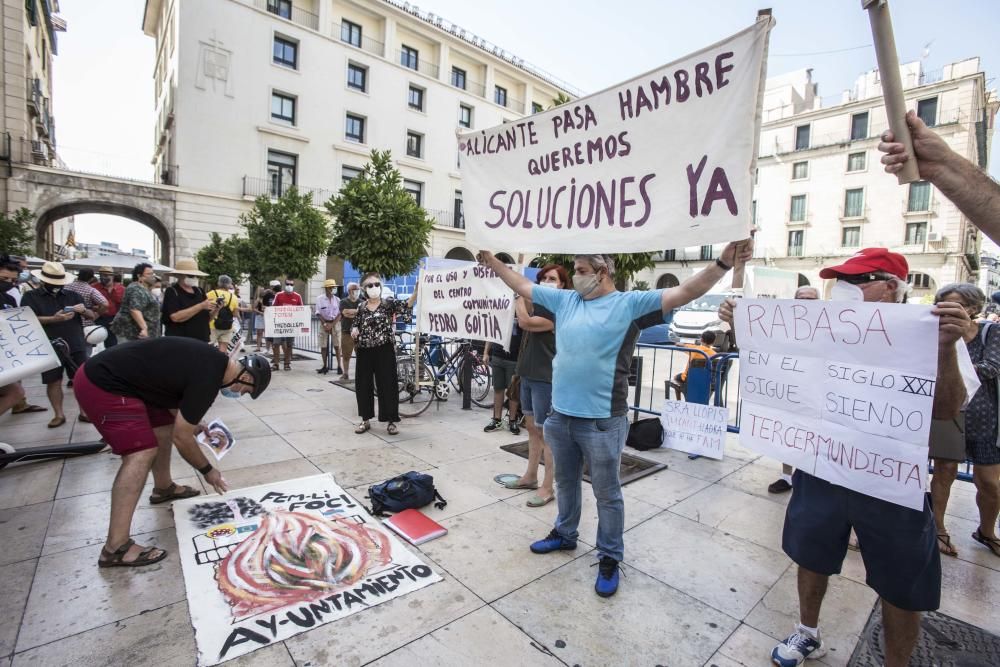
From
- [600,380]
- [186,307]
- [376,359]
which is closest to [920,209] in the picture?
[376,359]

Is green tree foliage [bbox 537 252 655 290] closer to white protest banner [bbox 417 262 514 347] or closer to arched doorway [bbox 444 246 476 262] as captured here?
white protest banner [bbox 417 262 514 347]

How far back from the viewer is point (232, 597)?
2646mm

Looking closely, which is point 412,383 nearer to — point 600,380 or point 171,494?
point 171,494

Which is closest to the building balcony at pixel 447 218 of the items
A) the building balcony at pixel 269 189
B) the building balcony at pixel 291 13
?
the building balcony at pixel 269 189

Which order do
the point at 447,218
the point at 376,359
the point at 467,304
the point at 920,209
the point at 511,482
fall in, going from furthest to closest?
the point at 447,218 → the point at 920,209 → the point at 467,304 → the point at 376,359 → the point at 511,482

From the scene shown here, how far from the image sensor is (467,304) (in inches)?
238

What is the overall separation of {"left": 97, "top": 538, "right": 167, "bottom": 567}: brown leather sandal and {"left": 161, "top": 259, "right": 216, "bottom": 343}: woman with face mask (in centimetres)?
Result: 394

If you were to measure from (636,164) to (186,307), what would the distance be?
245 inches

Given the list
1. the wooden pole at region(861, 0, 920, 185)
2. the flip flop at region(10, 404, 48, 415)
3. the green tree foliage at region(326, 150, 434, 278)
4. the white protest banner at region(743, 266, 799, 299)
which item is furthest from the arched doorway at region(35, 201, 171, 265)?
the wooden pole at region(861, 0, 920, 185)

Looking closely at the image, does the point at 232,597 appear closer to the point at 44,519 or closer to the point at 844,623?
the point at 44,519

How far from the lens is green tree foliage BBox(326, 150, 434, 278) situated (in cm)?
1245

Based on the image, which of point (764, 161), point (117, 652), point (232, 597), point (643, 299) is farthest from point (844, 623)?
point (764, 161)

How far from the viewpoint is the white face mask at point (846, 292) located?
227 centimetres

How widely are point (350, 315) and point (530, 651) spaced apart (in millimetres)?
6709
